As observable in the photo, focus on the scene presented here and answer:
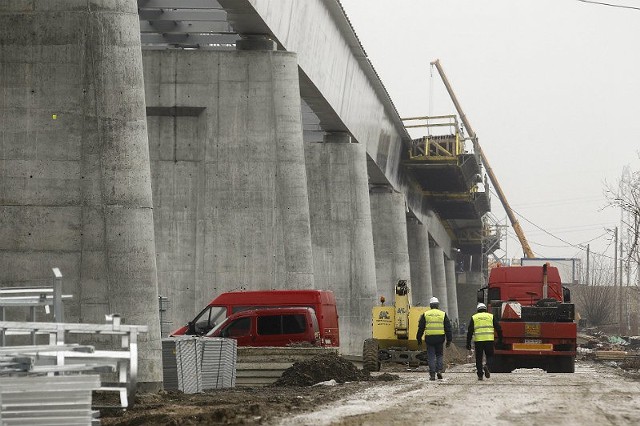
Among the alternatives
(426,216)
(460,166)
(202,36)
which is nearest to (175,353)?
(202,36)

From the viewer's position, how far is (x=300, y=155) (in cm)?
3284

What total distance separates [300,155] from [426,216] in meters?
49.6

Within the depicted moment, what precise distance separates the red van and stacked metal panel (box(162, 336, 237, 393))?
481 centimetres

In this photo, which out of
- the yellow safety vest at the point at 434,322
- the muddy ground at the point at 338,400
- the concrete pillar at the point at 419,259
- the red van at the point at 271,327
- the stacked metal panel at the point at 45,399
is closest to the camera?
the stacked metal panel at the point at 45,399

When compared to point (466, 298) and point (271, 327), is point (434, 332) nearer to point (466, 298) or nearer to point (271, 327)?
point (271, 327)

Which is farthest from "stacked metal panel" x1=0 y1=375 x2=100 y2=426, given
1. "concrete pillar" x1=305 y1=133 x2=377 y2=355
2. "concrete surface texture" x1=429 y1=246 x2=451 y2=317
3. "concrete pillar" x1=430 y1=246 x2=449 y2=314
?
"concrete pillar" x1=430 y1=246 x2=449 y2=314

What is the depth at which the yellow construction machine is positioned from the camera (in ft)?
115

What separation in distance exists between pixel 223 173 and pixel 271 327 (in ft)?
16.2

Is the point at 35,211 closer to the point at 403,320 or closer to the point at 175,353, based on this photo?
the point at 175,353

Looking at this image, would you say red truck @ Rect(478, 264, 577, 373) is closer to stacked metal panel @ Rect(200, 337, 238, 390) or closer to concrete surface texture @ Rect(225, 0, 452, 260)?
concrete surface texture @ Rect(225, 0, 452, 260)

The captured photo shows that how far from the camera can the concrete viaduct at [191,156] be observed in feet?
66.7

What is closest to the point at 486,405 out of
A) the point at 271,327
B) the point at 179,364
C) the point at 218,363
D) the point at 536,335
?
the point at 179,364

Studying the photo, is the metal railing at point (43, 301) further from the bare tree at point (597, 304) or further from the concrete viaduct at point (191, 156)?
the bare tree at point (597, 304)

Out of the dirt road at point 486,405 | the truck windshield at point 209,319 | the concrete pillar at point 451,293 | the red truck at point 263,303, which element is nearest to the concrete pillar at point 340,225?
the red truck at point 263,303
